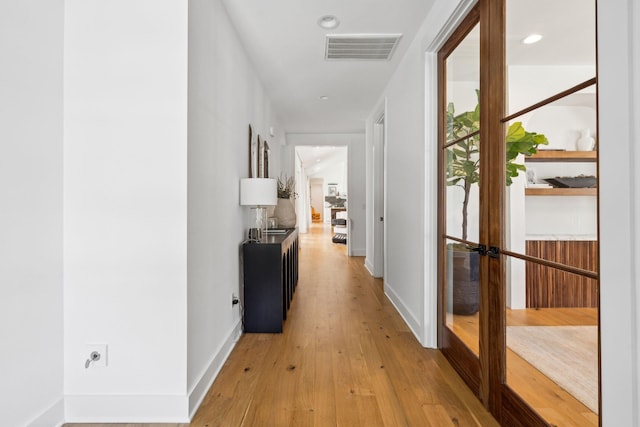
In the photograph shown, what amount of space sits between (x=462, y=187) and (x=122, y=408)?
2.24 m

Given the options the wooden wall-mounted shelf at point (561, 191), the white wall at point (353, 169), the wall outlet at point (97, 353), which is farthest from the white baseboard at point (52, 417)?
the white wall at point (353, 169)

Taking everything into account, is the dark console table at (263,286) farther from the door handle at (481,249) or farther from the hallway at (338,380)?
the door handle at (481,249)

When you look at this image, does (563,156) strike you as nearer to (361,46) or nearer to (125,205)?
(125,205)

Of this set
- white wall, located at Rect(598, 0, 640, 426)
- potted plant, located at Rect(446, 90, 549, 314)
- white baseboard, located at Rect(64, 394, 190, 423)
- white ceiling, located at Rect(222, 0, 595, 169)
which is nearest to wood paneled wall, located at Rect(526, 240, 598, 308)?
white wall, located at Rect(598, 0, 640, 426)

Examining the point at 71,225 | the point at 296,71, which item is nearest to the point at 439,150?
the point at 296,71

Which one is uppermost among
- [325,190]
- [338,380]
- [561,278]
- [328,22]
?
[328,22]

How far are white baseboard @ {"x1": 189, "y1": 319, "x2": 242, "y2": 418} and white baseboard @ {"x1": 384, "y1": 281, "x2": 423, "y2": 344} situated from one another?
1.43 meters

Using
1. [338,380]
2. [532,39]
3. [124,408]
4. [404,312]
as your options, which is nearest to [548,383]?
[338,380]

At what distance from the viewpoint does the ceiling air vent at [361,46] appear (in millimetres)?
2883

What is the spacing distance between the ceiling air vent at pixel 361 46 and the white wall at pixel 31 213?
6.46 ft

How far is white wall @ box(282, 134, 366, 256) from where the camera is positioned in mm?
6898

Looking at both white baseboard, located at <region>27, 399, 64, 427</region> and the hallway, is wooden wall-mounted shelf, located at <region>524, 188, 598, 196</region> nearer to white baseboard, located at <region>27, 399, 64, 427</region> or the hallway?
the hallway

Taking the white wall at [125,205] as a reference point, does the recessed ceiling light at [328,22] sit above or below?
above

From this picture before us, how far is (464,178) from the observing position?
7.08ft
